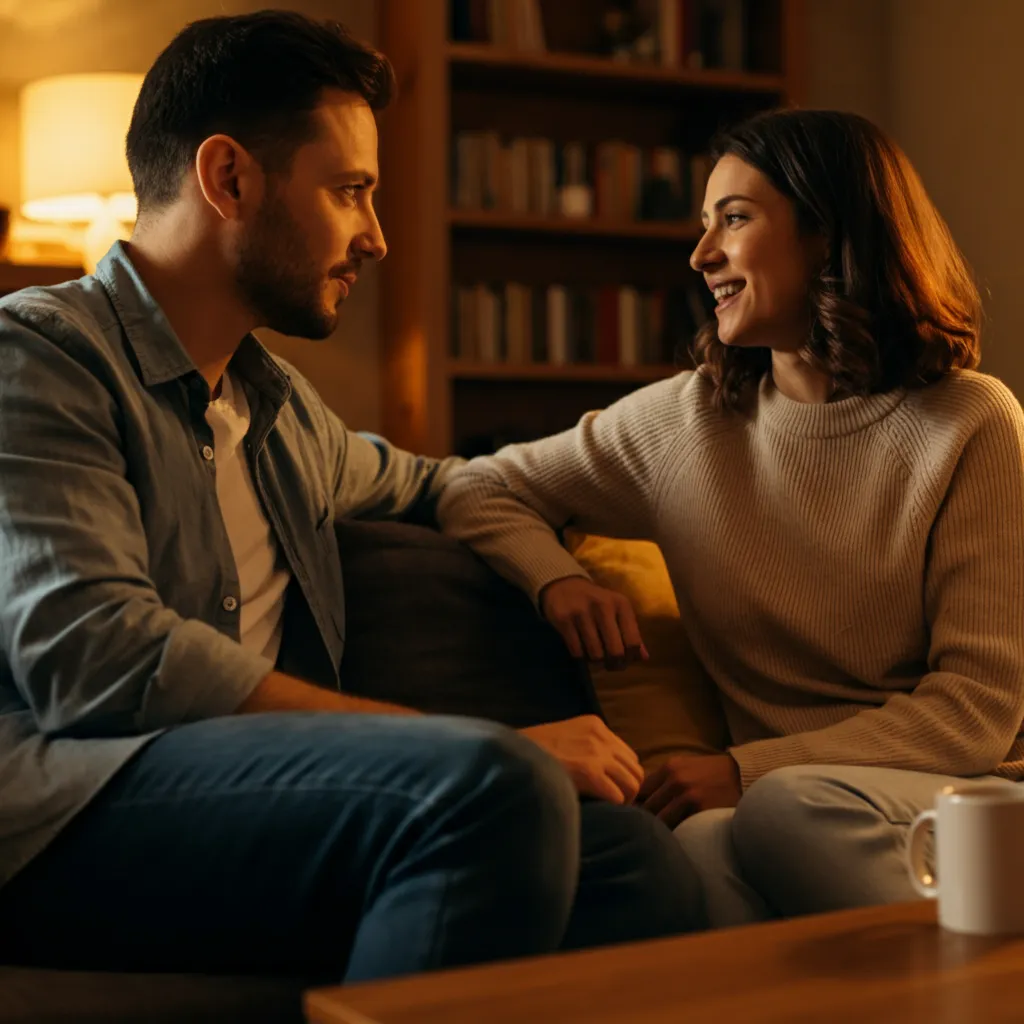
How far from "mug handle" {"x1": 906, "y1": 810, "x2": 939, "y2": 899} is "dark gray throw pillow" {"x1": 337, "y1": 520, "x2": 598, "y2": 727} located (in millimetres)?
684

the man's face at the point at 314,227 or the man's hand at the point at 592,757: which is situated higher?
the man's face at the point at 314,227

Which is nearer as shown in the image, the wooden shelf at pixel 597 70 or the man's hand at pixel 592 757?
the man's hand at pixel 592 757

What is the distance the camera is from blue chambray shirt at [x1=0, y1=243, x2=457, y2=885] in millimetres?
1169

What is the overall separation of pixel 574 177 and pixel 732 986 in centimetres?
296

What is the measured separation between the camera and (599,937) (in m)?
1.29

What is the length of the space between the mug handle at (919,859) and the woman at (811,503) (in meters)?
0.33

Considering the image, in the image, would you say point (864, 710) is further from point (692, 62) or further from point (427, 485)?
point (692, 62)

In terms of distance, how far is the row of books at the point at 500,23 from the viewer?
341 centimetres

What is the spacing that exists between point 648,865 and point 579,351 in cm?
245

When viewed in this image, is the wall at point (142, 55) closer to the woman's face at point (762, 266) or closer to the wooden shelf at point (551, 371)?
the wooden shelf at point (551, 371)

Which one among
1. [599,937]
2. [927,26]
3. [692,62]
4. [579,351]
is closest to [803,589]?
[599,937]

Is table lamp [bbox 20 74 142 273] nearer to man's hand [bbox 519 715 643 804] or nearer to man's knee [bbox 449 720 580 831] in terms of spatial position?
man's hand [bbox 519 715 643 804]

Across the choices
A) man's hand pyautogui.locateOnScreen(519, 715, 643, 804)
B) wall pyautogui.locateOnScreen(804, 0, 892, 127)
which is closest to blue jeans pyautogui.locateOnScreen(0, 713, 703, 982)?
man's hand pyautogui.locateOnScreen(519, 715, 643, 804)

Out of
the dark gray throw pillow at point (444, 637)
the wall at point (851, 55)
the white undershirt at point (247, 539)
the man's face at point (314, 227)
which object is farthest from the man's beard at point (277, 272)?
the wall at point (851, 55)
